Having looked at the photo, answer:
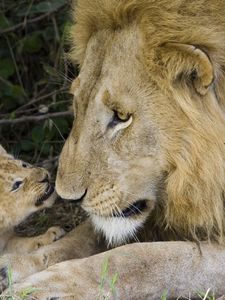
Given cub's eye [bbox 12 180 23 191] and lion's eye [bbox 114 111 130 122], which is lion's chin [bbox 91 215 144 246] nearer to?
lion's eye [bbox 114 111 130 122]

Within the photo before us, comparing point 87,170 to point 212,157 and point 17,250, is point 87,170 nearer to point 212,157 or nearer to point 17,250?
point 212,157

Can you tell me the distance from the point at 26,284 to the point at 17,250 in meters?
0.82

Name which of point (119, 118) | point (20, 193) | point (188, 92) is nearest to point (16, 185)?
point (20, 193)

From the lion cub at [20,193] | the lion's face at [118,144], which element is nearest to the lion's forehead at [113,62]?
the lion's face at [118,144]

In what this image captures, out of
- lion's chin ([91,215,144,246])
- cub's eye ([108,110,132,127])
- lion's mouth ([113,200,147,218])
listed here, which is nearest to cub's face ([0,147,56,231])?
lion's chin ([91,215,144,246])

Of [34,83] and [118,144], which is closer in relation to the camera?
[118,144]

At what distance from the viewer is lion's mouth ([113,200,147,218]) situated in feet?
12.6

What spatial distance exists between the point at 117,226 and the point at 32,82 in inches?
108

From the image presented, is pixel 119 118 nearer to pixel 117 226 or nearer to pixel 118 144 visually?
pixel 118 144

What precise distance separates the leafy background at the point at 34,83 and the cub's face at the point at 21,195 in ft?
3.44

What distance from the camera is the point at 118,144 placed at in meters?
3.77

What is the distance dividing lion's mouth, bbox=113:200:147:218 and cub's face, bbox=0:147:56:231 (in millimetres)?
567

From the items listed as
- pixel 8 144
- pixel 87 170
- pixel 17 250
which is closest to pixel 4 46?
pixel 8 144

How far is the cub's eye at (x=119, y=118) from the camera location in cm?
Answer: 374
